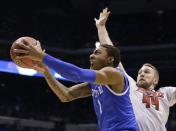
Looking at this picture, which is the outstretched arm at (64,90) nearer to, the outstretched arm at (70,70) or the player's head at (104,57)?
the player's head at (104,57)

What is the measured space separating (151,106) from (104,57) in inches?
46.7

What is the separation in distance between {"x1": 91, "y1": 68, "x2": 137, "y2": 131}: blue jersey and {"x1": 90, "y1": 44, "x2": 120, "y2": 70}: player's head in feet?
0.58

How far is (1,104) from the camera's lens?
1234 centimetres

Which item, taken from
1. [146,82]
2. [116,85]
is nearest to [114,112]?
[116,85]

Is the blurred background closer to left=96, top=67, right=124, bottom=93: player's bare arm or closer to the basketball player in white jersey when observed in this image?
A: the basketball player in white jersey

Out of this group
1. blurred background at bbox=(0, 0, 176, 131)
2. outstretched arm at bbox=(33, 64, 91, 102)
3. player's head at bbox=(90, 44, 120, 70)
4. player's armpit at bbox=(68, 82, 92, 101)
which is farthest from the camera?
blurred background at bbox=(0, 0, 176, 131)

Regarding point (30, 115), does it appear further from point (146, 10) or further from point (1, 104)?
point (146, 10)

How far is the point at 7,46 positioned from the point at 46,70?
26.9 feet

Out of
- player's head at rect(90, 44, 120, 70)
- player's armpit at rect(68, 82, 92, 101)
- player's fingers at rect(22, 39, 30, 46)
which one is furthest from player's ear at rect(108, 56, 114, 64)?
player's fingers at rect(22, 39, 30, 46)

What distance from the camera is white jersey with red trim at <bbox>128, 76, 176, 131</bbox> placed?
4176 millimetres

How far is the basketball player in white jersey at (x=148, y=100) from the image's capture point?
419 cm

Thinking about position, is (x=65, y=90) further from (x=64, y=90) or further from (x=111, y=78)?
(x=111, y=78)

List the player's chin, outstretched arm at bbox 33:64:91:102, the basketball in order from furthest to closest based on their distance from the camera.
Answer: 1. the player's chin
2. outstretched arm at bbox 33:64:91:102
3. the basketball

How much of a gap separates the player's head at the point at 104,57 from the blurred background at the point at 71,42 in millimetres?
8066
